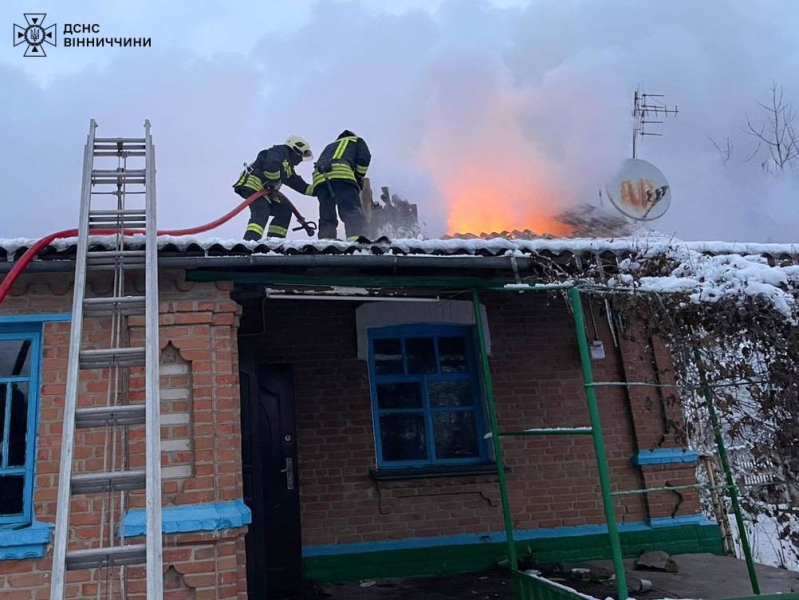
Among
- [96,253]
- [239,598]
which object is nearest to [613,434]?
[239,598]

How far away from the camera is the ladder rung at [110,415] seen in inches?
118

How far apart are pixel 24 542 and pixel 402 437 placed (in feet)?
11.9

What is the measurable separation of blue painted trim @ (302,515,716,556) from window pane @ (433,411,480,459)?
0.83 meters

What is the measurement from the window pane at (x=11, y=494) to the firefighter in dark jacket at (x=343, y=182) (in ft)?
15.7

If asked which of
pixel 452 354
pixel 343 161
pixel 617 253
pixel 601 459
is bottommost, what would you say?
pixel 601 459

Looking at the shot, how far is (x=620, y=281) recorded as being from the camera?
4.57 m

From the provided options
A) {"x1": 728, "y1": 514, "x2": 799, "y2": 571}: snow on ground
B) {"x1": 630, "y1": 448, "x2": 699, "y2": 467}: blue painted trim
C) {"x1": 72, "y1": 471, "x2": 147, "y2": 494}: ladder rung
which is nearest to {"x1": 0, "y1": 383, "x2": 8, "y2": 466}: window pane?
{"x1": 72, "y1": 471, "x2": 147, "y2": 494}: ladder rung

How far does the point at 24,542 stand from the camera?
4.45 metres

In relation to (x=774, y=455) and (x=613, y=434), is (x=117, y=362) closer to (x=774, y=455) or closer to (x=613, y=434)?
(x=774, y=455)

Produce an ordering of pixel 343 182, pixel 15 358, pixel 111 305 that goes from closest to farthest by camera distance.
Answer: pixel 111 305
pixel 15 358
pixel 343 182

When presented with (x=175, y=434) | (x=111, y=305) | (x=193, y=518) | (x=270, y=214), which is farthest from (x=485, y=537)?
(x=270, y=214)

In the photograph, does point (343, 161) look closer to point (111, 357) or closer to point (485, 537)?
point (485, 537)

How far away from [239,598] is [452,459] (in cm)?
301

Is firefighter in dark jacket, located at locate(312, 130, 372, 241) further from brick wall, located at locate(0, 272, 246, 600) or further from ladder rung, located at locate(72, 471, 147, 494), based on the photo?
ladder rung, located at locate(72, 471, 147, 494)
